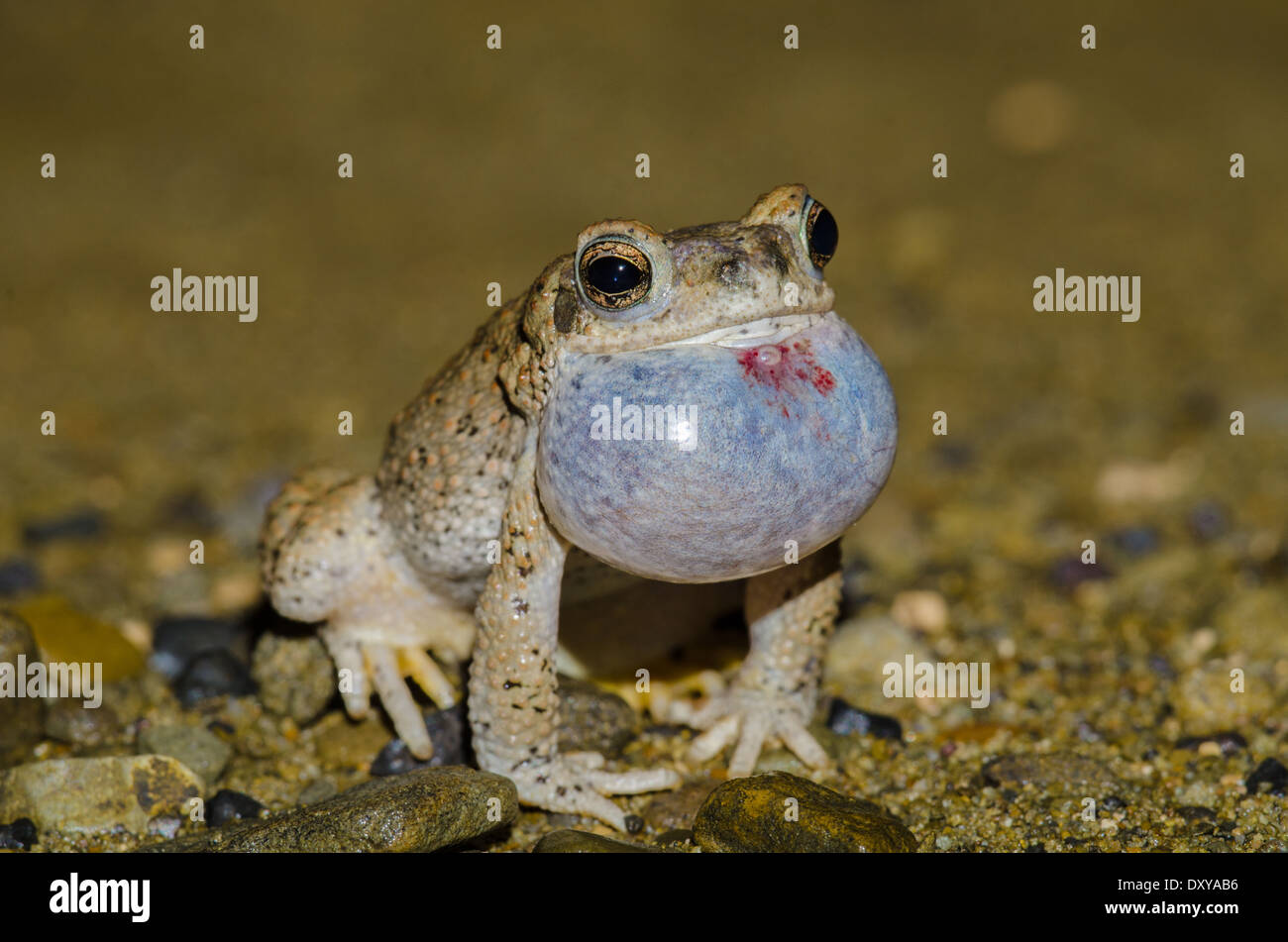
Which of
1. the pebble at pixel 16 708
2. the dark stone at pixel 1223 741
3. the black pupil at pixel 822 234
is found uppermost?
the black pupil at pixel 822 234

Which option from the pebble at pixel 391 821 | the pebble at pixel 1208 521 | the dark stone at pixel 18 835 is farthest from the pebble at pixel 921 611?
the dark stone at pixel 18 835

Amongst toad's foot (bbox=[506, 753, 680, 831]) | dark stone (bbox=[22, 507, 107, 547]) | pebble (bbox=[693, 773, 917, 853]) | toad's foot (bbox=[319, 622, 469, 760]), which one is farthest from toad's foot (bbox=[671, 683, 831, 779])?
dark stone (bbox=[22, 507, 107, 547])

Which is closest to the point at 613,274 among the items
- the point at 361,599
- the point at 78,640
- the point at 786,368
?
the point at 786,368

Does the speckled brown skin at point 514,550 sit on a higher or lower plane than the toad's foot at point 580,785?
higher

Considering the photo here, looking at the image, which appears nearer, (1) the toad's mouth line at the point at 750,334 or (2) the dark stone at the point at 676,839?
(1) the toad's mouth line at the point at 750,334

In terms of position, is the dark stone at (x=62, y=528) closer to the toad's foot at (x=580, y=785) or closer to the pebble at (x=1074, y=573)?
the toad's foot at (x=580, y=785)

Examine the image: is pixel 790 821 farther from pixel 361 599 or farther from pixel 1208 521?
pixel 1208 521
